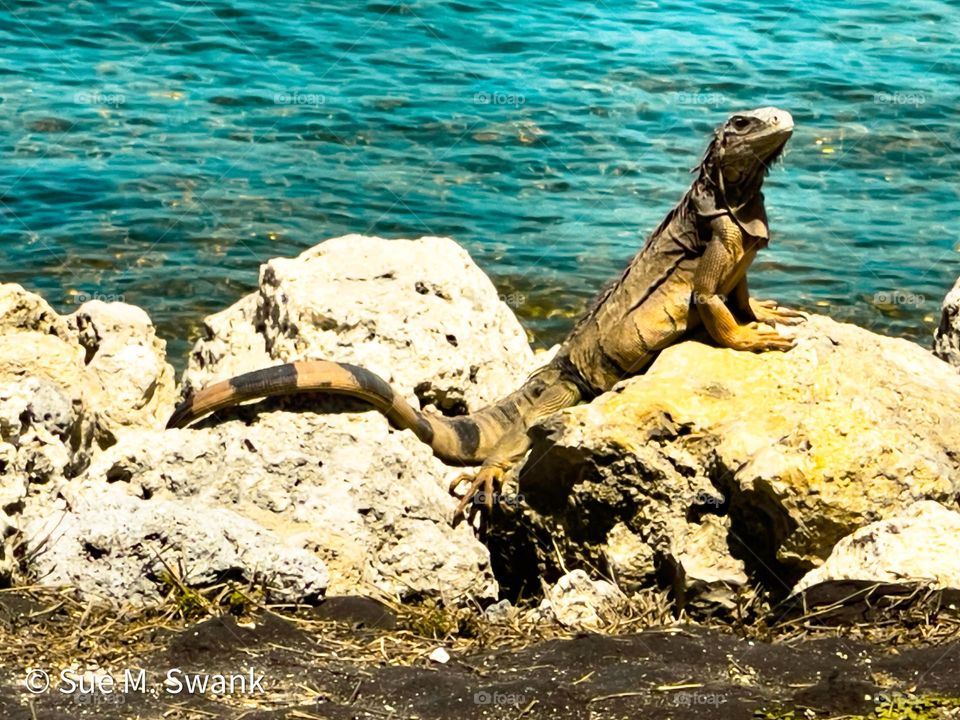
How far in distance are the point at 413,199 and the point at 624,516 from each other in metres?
7.27

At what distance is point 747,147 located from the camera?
7.02 metres

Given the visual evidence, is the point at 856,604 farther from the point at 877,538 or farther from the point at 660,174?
the point at 660,174

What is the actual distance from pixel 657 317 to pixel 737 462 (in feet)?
4.51

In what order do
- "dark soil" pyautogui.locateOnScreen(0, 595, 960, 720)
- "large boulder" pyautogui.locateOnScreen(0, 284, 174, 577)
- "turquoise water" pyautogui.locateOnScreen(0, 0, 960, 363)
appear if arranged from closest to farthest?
"dark soil" pyautogui.locateOnScreen(0, 595, 960, 720) → "large boulder" pyautogui.locateOnScreen(0, 284, 174, 577) → "turquoise water" pyautogui.locateOnScreen(0, 0, 960, 363)

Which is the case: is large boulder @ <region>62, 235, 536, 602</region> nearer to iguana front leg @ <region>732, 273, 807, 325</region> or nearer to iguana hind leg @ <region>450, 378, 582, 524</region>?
iguana hind leg @ <region>450, 378, 582, 524</region>

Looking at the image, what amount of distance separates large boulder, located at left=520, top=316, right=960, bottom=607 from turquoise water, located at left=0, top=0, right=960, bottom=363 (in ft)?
14.4

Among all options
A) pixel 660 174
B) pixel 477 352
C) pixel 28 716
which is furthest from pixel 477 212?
pixel 28 716

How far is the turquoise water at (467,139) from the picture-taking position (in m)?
11.8

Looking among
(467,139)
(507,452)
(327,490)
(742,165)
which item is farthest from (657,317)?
(467,139)

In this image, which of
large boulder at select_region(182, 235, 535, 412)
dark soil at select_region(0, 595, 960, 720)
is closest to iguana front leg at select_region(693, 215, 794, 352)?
large boulder at select_region(182, 235, 535, 412)

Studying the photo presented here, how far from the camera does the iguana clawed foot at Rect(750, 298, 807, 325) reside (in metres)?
7.00

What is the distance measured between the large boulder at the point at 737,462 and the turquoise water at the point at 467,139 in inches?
173

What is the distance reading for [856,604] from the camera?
17.8 feet

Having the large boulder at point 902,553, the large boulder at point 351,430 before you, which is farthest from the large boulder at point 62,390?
the large boulder at point 902,553
